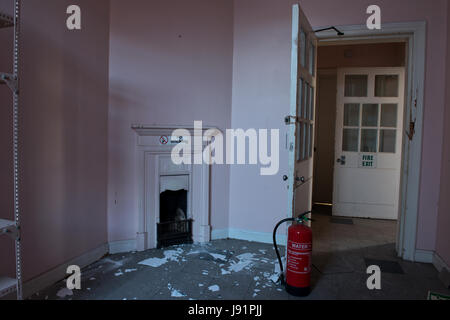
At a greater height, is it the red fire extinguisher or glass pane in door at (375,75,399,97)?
glass pane in door at (375,75,399,97)

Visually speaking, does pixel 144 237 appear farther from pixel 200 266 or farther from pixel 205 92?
pixel 205 92

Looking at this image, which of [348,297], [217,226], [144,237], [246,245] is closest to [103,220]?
[144,237]

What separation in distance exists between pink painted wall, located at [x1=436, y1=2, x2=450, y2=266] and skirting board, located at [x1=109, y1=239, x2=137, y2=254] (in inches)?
118

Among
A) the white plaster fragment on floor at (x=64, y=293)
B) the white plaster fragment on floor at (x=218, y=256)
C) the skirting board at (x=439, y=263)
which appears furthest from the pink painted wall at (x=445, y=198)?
the white plaster fragment on floor at (x=64, y=293)

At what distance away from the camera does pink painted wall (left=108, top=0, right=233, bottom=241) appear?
10.9ft

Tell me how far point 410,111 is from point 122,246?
10.7 feet

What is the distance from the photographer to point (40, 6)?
8.11ft

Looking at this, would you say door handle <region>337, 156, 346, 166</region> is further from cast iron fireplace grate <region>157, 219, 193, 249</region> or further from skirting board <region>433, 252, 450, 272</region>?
cast iron fireplace grate <region>157, 219, 193, 249</region>

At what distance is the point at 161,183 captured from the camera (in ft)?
11.8

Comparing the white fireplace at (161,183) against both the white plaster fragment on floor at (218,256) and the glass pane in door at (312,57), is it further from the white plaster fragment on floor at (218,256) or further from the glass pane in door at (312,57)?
the glass pane in door at (312,57)

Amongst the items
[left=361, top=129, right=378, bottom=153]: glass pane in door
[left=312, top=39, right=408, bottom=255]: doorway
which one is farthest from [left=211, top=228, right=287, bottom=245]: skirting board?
[left=361, top=129, right=378, bottom=153]: glass pane in door

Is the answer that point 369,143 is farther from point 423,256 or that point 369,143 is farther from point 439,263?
point 439,263
